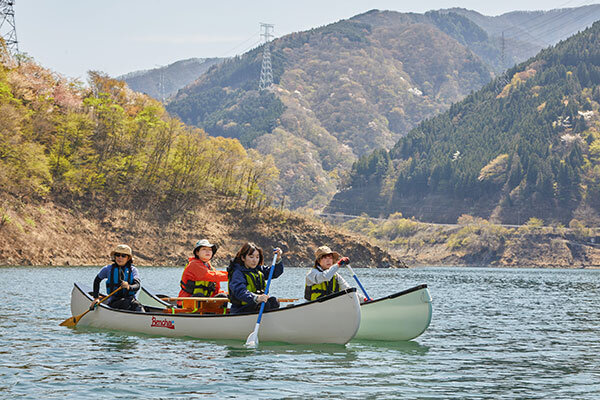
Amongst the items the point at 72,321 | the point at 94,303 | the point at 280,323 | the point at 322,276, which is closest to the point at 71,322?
the point at 72,321

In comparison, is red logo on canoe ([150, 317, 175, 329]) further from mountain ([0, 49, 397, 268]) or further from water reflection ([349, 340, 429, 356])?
mountain ([0, 49, 397, 268])

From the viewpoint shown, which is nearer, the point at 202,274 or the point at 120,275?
the point at 202,274

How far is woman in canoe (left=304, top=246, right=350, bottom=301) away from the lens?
19148mm

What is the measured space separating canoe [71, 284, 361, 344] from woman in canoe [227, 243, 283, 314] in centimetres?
43

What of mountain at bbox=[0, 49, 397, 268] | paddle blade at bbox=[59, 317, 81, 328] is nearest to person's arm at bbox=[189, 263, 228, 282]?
paddle blade at bbox=[59, 317, 81, 328]

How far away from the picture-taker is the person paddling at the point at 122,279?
22062 millimetres

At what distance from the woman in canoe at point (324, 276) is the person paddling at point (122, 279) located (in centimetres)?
552

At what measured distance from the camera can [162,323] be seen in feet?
70.2

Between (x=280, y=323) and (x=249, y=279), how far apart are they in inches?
55.5

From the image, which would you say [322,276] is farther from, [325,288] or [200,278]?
[200,278]

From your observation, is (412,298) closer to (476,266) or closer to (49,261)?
(49,261)

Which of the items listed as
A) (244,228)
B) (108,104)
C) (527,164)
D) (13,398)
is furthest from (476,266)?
(13,398)

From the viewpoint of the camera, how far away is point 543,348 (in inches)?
828

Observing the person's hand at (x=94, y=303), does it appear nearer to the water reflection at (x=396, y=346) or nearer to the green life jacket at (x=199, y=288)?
the green life jacket at (x=199, y=288)
